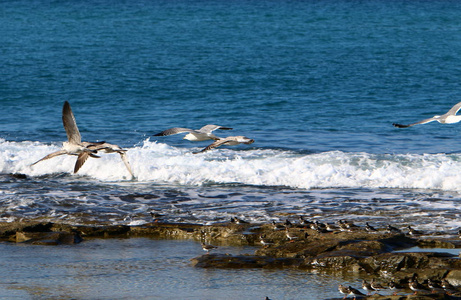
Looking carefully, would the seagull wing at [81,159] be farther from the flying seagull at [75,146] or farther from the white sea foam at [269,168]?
the white sea foam at [269,168]

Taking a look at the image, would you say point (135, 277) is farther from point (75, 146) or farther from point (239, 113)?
point (239, 113)

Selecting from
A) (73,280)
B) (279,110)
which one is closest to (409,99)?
(279,110)

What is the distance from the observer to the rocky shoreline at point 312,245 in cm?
1216

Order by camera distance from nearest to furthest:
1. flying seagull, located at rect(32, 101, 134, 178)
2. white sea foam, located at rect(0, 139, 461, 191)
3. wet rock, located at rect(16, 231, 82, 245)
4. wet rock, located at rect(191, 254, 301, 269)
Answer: flying seagull, located at rect(32, 101, 134, 178), wet rock, located at rect(191, 254, 301, 269), wet rock, located at rect(16, 231, 82, 245), white sea foam, located at rect(0, 139, 461, 191)

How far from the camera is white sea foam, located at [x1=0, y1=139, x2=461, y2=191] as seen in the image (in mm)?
20875

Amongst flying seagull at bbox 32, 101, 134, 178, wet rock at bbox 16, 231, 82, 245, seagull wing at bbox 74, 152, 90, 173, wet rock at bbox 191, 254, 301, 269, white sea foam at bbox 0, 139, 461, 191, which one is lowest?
white sea foam at bbox 0, 139, 461, 191

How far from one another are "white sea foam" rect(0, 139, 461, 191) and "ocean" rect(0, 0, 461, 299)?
67 millimetres

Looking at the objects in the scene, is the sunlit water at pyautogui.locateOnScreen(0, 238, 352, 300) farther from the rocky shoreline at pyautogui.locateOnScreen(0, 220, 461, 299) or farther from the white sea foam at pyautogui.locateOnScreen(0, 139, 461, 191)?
the white sea foam at pyautogui.locateOnScreen(0, 139, 461, 191)

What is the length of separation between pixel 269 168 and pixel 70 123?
1051 centimetres

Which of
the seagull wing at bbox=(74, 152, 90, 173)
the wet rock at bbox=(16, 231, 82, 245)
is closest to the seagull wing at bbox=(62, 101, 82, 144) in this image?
the seagull wing at bbox=(74, 152, 90, 173)

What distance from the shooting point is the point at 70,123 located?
12742mm

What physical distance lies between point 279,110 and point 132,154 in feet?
32.6

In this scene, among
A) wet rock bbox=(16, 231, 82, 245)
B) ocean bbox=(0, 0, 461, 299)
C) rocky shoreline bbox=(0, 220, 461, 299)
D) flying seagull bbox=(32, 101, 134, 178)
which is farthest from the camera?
ocean bbox=(0, 0, 461, 299)

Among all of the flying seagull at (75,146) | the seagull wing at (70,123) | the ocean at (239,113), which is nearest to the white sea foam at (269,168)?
the ocean at (239,113)
